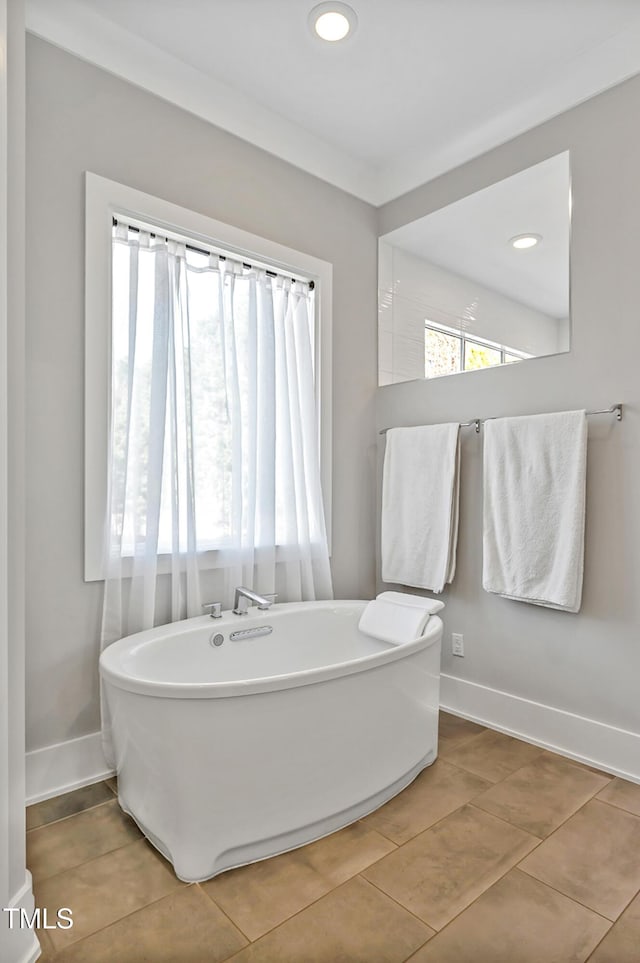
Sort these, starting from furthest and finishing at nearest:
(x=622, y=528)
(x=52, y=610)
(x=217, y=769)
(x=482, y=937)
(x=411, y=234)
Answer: (x=411, y=234), (x=622, y=528), (x=52, y=610), (x=217, y=769), (x=482, y=937)

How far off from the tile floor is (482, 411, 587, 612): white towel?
0.75m

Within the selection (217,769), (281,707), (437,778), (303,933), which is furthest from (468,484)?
(303,933)

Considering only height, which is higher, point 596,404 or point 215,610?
point 596,404

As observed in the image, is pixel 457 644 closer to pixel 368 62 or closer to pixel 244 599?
pixel 244 599

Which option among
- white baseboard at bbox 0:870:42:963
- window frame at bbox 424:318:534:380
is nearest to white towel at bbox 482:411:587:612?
window frame at bbox 424:318:534:380

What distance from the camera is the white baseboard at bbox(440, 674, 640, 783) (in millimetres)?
2141

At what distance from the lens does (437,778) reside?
2104mm

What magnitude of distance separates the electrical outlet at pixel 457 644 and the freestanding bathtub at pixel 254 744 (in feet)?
2.02

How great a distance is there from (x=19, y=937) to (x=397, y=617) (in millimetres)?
1550

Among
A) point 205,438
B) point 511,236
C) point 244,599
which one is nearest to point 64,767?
point 244,599

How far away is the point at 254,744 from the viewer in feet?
5.23

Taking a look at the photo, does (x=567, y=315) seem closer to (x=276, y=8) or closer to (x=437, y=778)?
(x=276, y=8)

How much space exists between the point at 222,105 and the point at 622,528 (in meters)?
2.39

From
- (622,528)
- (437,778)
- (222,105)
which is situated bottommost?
(437,778)
